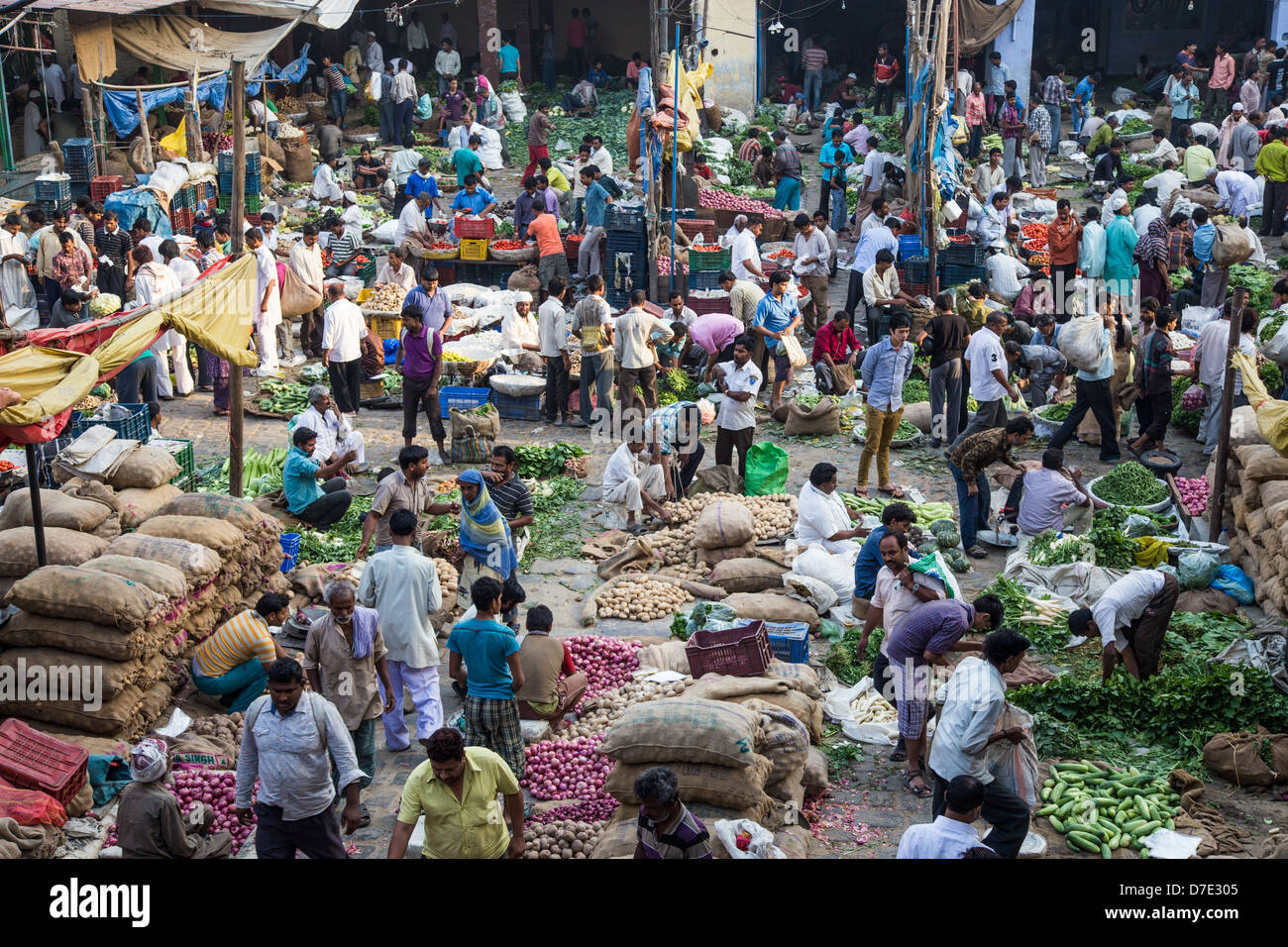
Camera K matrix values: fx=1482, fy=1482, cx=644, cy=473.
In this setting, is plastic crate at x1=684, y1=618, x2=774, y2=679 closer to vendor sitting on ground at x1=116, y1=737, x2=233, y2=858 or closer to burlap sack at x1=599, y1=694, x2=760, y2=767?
burlap sack at x1=599, y1=694, x2=760, y2=767

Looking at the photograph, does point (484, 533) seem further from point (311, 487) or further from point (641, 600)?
point (311, 487)

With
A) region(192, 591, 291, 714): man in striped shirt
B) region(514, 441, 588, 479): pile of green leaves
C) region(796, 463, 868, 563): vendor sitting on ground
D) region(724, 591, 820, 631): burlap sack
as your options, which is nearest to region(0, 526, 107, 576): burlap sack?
region(192, 591, 291, 714): man in striped shirt

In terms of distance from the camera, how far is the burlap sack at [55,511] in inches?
356

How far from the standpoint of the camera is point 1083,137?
24.5 meters

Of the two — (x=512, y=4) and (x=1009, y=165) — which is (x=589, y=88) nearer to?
(x=512, y=4)

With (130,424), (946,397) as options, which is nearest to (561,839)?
(130,424)

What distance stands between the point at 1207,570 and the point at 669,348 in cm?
595

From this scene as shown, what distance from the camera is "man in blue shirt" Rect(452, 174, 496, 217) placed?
17766 millimetres

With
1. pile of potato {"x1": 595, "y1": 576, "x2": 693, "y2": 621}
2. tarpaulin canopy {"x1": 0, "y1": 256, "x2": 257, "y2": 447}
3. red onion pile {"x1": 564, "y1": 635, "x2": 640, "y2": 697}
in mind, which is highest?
tarpaulin canopy {"x1": 0, "y1": 256, "x2": 257, "y2": 447}

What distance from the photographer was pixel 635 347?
503 inches

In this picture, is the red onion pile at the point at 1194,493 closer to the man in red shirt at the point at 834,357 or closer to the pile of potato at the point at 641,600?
the man in red shirt at the point at 834,357

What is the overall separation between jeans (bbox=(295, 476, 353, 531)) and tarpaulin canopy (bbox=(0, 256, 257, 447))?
1.35 metres

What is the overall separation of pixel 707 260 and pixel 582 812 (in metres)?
9.69

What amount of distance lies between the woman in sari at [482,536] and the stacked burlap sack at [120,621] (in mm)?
1492
